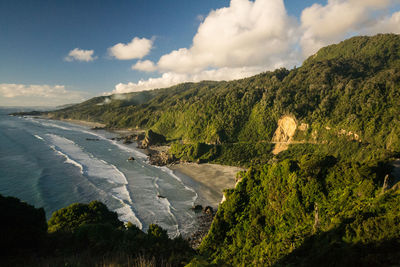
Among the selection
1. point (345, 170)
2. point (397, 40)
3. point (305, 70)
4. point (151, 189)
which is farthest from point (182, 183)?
point (397, 40)

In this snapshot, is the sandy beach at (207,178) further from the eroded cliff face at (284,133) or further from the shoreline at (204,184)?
A: the eroded cliff face at (284,133)

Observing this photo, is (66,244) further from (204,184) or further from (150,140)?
(150,140)

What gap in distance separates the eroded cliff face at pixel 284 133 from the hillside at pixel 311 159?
463 mm

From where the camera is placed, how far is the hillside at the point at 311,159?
1413cm

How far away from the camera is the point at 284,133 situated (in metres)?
90.6

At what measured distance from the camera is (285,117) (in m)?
92.8

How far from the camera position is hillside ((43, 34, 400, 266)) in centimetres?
1413

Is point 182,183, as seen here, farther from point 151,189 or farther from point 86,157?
point 86,157

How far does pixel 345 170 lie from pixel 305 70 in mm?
124710

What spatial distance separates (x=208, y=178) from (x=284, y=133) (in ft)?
147

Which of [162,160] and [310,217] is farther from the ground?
[310,217]

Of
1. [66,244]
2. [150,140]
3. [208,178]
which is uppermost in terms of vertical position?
[66,244]

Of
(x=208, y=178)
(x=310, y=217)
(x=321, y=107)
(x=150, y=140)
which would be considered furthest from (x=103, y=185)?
(x=321, y=107)

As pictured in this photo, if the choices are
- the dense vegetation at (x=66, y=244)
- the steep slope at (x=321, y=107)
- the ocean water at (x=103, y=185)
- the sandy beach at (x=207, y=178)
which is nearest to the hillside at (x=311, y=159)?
the steep slope at (x=321, y=107)
